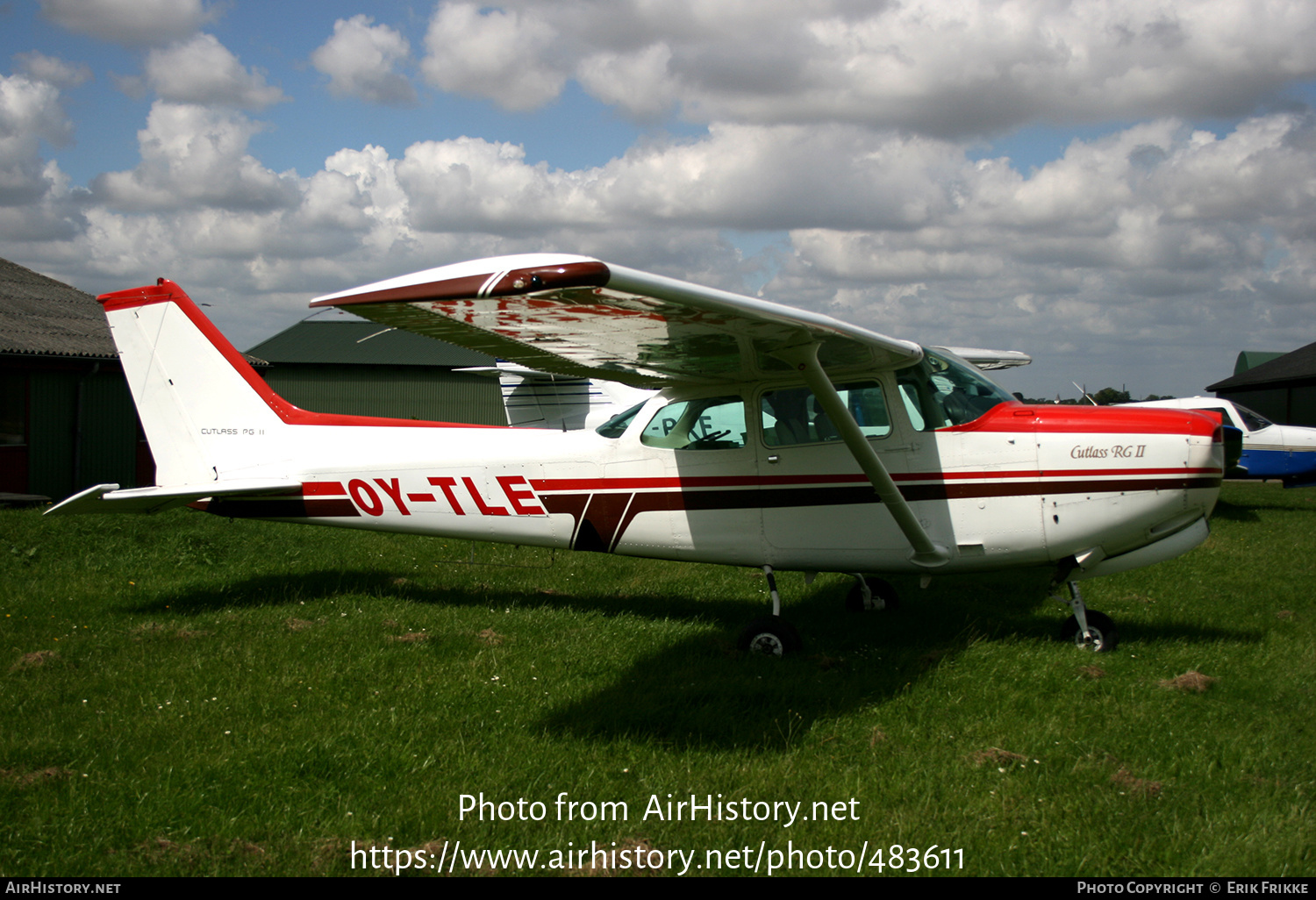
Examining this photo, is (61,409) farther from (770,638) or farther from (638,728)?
(638,728)

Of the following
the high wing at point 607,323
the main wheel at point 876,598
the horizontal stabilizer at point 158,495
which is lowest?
the main wheel at point 876,598

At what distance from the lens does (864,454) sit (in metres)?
5.47

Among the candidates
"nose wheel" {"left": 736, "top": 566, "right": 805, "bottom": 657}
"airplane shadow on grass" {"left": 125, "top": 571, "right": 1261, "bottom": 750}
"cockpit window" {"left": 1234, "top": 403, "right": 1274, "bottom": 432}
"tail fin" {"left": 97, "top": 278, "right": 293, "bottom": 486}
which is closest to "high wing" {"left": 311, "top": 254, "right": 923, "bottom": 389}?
"nose wheel" {"left": 736, "top": 566, "right": 805, "bottom": 657}

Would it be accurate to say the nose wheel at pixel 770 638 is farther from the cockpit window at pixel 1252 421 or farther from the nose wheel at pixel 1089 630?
the cockpit window at pixel 1252 421

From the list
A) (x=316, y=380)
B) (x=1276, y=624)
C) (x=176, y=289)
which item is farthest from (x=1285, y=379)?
(x=316, y=380)

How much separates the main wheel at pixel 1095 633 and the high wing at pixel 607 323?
2.35 m

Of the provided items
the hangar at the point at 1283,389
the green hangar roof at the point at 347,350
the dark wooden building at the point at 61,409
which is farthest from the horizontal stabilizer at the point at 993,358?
the green hangar roof at the point at 347,350

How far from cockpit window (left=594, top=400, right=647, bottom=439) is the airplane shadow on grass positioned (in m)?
1.60

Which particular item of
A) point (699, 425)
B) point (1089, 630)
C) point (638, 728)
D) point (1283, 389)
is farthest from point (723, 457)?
point (1283, 389)

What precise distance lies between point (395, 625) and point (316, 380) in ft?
116

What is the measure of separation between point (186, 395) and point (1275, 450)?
1808 centimetres

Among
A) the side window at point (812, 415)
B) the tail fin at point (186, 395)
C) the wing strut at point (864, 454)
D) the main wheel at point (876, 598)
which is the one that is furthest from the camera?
A: the main wheel at point (876, 598)

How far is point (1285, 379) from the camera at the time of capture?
30.3 m

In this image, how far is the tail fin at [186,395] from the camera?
7449 mm
